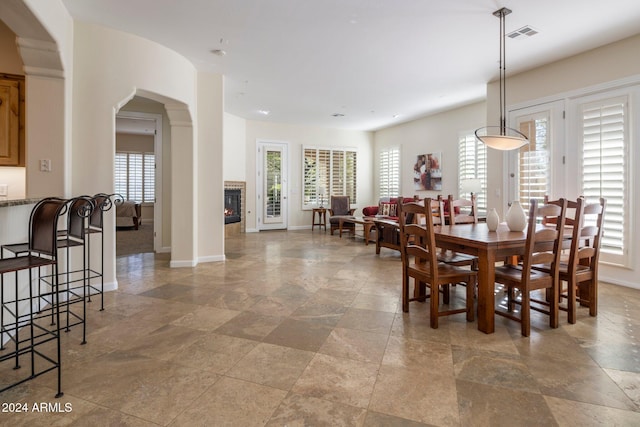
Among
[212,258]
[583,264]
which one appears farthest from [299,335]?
[212,258]

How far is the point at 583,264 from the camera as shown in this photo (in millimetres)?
3234

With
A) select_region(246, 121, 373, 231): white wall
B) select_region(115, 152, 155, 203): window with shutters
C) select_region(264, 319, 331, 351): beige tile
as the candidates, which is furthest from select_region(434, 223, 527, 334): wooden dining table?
select_region(115, 152, 155, 203): window with shutters

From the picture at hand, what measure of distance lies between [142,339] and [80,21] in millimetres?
3377

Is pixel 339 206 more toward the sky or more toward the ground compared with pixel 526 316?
more toward the sky

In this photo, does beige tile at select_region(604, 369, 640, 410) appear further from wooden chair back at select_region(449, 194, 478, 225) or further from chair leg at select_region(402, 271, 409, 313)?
wooden chair back at select_region(449, 194, 478, 225)

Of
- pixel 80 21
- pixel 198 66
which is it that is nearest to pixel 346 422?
pixel 80 21

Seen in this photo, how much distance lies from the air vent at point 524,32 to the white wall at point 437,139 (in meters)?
3.15

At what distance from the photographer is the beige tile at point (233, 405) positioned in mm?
1664

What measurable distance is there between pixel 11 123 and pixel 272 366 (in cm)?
371

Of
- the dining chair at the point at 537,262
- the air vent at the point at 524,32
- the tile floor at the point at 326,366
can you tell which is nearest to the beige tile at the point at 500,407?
the tile floor at the point at 326,366

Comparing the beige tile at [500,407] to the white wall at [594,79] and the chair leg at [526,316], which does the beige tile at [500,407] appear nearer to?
the chair leg at [526,316]

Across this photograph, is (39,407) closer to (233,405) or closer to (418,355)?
(233,405)

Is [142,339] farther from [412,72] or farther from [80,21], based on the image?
[412,72]

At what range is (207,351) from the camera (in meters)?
2.39
